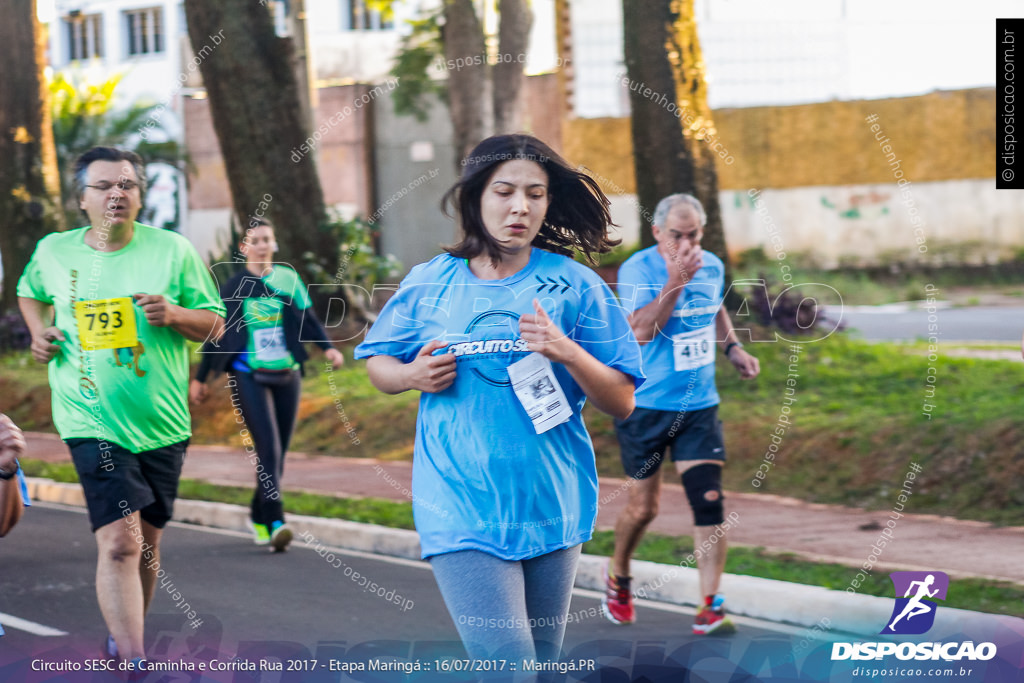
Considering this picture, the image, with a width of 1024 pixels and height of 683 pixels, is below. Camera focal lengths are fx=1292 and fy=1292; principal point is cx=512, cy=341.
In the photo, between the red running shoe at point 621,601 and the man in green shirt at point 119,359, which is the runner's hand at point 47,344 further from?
the red running shoe at point 621,601

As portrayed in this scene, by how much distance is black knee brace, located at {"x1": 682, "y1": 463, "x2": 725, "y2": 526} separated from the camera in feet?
18.8

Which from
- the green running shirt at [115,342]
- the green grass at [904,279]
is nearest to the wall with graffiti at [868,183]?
the green grass at [904,279]

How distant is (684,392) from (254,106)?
28.4 feet

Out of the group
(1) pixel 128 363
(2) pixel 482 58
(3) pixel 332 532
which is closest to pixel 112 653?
(1) pixel 128 363

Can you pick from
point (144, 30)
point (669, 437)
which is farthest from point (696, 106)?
point (144, 30)

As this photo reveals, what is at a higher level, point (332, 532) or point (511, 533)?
point (511, 533)

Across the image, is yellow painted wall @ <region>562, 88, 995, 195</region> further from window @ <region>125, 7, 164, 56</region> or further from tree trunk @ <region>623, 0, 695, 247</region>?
window @ <region>125, 7, 164, 56</region>

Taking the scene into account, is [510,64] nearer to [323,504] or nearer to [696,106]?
[696,106]

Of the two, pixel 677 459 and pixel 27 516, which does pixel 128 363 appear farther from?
pixel 27 516

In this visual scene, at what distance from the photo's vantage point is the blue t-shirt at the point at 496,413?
332 centimetres

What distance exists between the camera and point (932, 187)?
76.0ft

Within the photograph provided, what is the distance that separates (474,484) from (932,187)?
21.5m

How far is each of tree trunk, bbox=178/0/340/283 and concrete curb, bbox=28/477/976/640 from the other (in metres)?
5.27

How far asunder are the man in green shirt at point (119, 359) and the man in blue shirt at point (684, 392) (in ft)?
6.48
